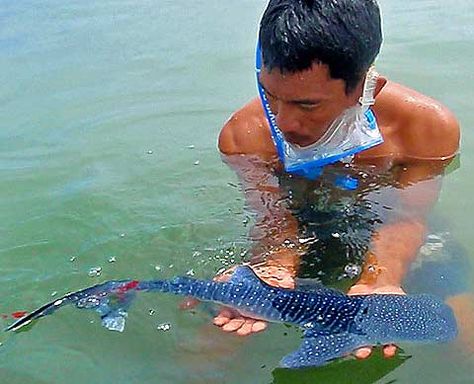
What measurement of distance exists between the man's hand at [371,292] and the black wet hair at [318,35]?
2.82ft

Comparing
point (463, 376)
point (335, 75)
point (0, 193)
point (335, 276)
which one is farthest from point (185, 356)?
point (0, 193)

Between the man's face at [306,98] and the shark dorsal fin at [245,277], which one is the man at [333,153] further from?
the shark dorsal fin at [245,277]

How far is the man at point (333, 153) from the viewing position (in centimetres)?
281

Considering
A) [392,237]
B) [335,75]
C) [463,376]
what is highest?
[335,75]

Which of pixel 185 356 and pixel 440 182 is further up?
pixel 440 182

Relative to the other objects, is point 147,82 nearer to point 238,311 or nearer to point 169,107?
point 169,107

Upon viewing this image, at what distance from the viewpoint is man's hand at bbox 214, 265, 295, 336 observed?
2869 mm

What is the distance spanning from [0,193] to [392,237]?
8.07 feet

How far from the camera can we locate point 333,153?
3.41 metres

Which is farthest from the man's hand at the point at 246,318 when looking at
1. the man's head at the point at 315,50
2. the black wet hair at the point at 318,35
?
the black wet hair at the point at 318,35

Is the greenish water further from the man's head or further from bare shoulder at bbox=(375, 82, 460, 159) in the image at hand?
the man's head

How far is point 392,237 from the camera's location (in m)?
3.38

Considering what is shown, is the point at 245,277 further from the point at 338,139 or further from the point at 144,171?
the point at 144,171

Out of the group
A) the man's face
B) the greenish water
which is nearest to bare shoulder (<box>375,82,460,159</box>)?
the greenish water
